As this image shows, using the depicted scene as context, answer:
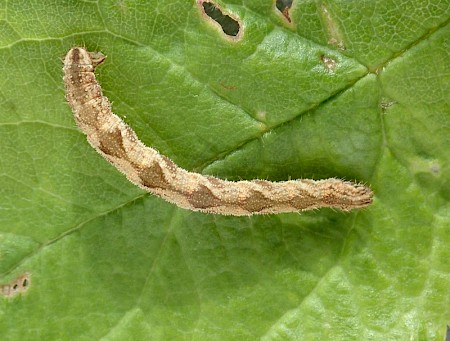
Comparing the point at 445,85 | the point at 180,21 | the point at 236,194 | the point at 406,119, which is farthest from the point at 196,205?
the point at 445,85

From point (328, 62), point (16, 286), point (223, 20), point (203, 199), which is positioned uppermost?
point (223, 20)

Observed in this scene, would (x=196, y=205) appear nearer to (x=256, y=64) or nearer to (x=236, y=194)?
(x=236, y=194)

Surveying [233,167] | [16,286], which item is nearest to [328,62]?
[233,167]

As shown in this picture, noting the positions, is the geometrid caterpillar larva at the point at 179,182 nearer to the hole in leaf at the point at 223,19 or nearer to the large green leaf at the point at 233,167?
the large green leaf at the point at 233,167

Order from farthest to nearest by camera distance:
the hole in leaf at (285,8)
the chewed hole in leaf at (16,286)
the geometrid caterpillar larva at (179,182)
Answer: the chewed hole in leaf at (16,286)
the geometrid caterpillar larva at (179,182)
the hole in leaf at (285,8)

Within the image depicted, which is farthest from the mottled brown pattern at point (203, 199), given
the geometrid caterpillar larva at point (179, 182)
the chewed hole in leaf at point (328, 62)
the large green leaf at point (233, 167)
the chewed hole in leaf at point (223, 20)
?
the chewed hole in leaf at point (328, 62)

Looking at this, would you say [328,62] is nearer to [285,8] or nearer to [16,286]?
[285,8]
